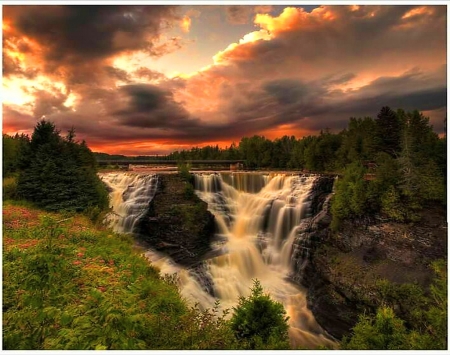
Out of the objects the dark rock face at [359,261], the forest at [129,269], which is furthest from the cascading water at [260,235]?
the forest at [129,269]

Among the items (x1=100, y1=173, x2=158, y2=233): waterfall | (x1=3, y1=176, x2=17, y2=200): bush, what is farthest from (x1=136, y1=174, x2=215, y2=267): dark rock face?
(x1=3, y1=176, x2=17, y2=200): bush

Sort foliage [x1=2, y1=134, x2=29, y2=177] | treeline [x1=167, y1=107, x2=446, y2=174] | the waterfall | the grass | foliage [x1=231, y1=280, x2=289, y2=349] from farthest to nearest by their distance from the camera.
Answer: the waterfall, treeline [x1=167, y1=107, x2=446, y2=174], foliage [x1=2, y1=134, x2=29, y2=177], foliage [x1=231, y1=280, x2=289, y2=349], the grass

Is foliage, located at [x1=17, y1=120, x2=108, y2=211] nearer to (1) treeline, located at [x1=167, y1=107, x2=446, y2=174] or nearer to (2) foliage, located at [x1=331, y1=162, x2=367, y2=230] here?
(2) foliage, located at [x1=331, y1=162, x2=367, y2=230]

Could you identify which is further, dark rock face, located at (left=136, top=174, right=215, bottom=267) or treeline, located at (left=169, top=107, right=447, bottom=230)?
dark rock face, located at (left=136, top=174, right=215, bottom=267)

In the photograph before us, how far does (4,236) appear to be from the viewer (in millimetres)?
11531

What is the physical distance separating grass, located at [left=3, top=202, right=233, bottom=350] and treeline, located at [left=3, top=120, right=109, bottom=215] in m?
4.81

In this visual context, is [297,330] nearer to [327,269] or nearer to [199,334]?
[327,269]

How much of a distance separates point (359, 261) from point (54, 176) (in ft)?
81.6

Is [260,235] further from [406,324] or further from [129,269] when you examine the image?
[129,269]

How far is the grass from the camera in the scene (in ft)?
14.2

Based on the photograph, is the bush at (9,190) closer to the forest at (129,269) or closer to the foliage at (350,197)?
the forest at (129,269)

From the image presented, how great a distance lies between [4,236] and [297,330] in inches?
689

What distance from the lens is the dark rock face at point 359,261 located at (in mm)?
17375

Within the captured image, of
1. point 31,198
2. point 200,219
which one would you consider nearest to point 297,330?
point 200,219
